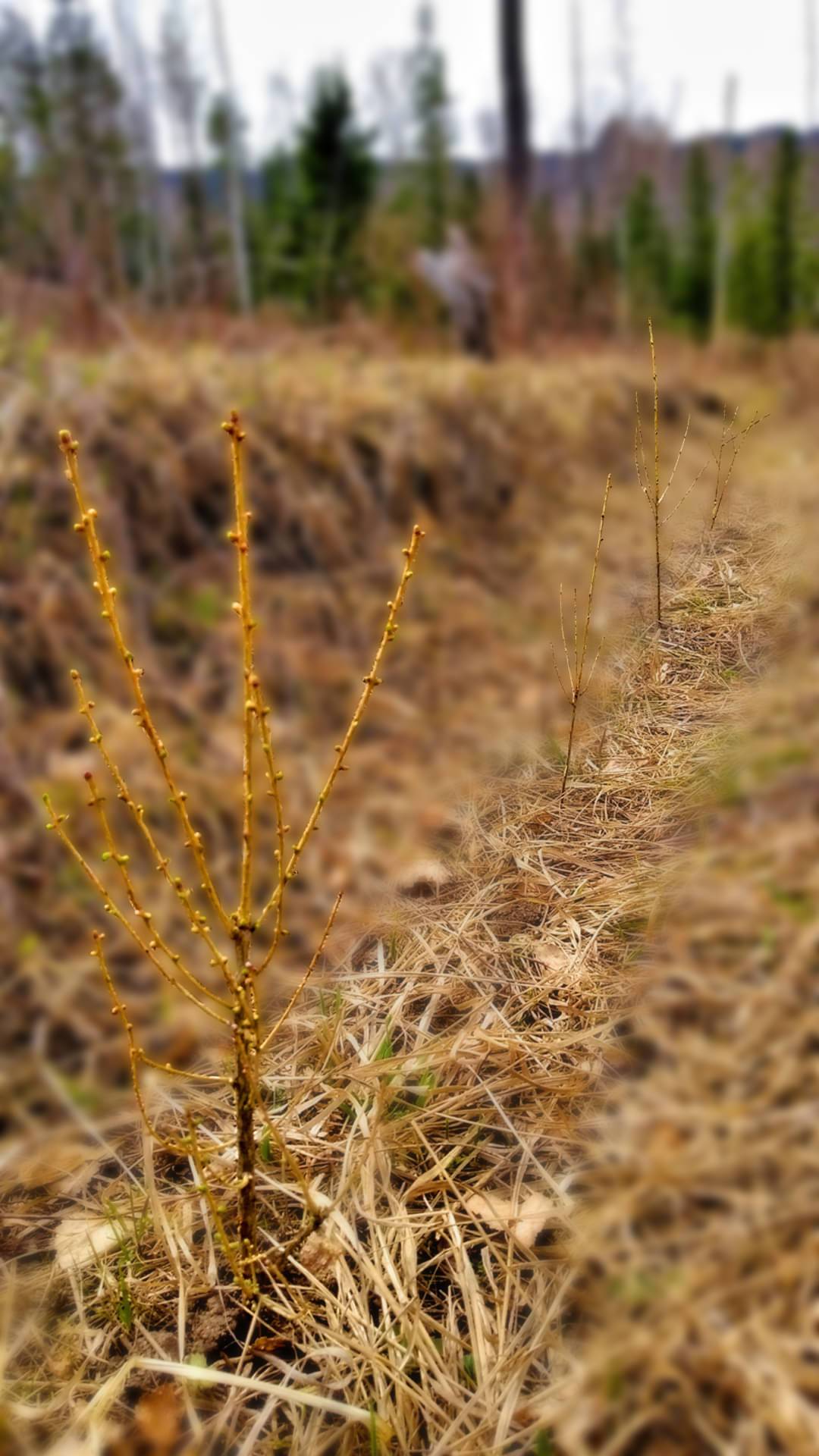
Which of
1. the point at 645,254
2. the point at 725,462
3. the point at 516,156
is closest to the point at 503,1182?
the point at 725,462

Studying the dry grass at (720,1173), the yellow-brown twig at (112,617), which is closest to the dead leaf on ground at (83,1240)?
the yellow-brown twig at (112,617)

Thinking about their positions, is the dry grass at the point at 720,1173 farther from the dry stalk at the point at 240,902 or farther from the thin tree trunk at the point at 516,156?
the thin tree trunk at the point at 516,156

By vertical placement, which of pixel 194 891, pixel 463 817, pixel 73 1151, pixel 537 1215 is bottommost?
pixel 194 891

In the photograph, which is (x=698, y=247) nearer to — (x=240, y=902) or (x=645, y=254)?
(x=645, y=254)

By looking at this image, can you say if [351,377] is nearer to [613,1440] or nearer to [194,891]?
[194,891]

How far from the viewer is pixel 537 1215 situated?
663 millimetres

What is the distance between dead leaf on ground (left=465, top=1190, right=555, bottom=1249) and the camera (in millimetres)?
659

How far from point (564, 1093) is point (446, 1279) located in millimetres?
163

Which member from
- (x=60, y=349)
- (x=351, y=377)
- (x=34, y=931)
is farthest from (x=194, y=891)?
(x=351, y=377)

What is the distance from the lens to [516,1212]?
0.68 meters

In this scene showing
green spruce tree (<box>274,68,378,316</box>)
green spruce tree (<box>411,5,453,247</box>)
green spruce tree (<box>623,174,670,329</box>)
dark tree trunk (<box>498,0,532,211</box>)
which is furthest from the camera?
green spruce tree (<box>411,5,453,247</box>)

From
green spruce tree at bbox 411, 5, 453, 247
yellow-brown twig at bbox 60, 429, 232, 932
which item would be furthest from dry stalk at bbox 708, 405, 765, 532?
green spruce tree at bbox 411, 5, 453, 247

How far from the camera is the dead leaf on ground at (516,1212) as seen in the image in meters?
0.66

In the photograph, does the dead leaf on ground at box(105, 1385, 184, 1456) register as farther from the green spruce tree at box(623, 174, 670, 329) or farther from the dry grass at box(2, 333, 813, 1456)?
the green spruce tree at box(623, 174, 670, 329)
